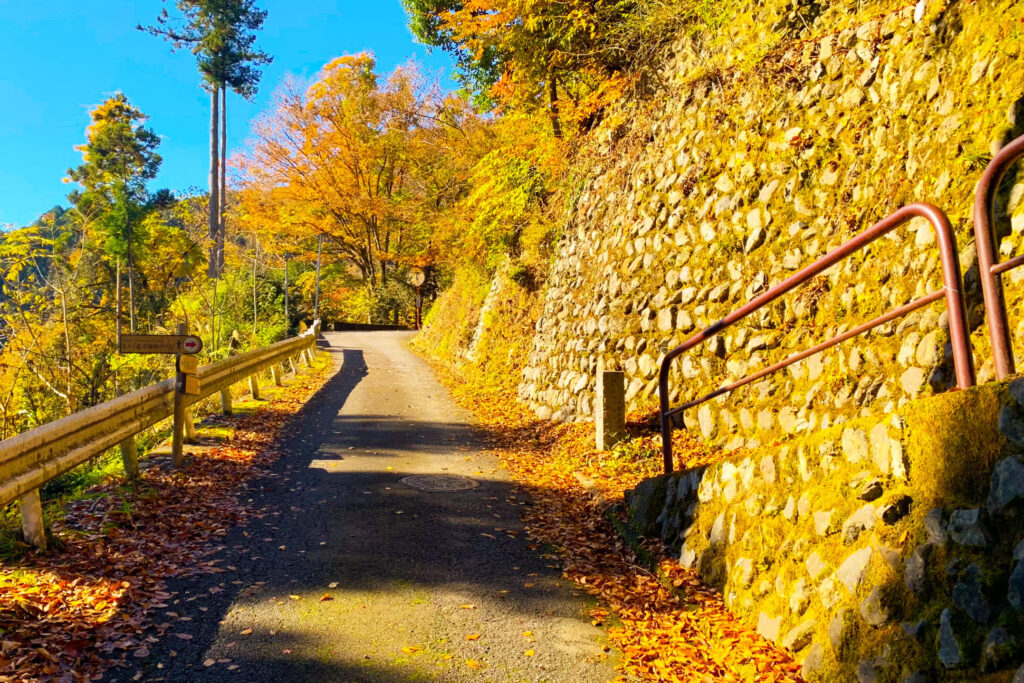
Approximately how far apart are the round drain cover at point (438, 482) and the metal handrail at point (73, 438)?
2.79m

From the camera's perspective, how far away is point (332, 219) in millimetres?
39844

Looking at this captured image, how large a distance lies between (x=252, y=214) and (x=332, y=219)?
176 inches

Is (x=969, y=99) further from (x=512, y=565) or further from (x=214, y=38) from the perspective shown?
(x=214, y=38)

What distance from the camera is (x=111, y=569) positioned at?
4637mm

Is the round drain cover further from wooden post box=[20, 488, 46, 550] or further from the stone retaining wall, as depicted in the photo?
the stone retaining wall

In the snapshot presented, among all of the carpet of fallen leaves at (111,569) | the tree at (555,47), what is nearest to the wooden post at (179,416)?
the carpet of fallen leaves at (111,569)

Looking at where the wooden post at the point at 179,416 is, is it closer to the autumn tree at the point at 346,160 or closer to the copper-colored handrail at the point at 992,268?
the copper-colored handrail at the point at 992,268

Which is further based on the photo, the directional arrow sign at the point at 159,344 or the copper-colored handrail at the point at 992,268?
the directional arrow sign at the point at 159,344

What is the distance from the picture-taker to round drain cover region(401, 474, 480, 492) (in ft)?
24.2

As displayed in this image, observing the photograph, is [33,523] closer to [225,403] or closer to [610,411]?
[610,411]

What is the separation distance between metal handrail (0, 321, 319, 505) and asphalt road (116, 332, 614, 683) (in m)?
1.23

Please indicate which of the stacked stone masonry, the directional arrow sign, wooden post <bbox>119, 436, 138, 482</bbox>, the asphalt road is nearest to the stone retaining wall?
the asphalt road

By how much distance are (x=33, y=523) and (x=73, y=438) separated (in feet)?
2.52

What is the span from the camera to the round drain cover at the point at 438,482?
738 cm
